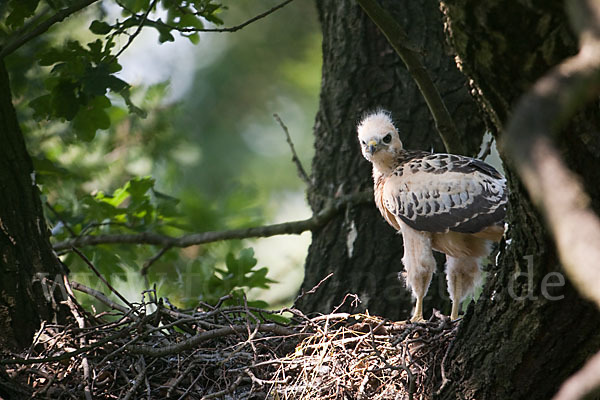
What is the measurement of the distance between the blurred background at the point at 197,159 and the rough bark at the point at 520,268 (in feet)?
7.04

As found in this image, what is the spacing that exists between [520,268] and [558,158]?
50.3 inches

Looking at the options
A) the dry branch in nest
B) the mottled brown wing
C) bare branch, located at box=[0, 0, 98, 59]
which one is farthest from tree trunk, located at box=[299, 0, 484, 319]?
bare branch, located at box=[0, 0, 98, 59]

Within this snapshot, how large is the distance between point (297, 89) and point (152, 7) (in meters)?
7.03

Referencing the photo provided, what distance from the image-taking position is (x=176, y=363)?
343 centimetres

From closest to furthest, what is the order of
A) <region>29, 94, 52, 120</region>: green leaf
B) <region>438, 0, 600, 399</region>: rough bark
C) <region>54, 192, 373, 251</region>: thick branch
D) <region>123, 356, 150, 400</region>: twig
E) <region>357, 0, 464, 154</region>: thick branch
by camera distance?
<region>438, 0, 600, 399</region>: rough bark < <region>123, 356, 150, 400</region>: twig < <region>357, 0, 464, 154</region>: thick branch < <region>29, 94, 52, 120</region>: green leaf < <region>54, 192, 373, 251</region>: thick branch

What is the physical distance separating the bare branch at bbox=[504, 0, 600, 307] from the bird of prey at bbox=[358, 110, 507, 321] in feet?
8.43

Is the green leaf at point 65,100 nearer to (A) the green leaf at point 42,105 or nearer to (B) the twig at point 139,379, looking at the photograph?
(A) the green leaf at point 42,105

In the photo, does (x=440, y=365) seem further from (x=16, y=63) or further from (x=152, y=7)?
(x=16, y=63)

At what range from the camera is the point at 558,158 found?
1202 mm

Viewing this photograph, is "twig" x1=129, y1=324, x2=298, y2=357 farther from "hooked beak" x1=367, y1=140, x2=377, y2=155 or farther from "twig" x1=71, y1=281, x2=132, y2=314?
"hooked beak" x1=367, y1=140, x2=377, y2=155

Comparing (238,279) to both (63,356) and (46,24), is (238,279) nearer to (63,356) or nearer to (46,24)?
(63,356)

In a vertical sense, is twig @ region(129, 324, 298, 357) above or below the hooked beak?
below

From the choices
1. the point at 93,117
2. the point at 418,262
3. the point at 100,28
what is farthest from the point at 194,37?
the point at 418,262

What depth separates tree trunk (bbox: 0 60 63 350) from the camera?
3.46 m
